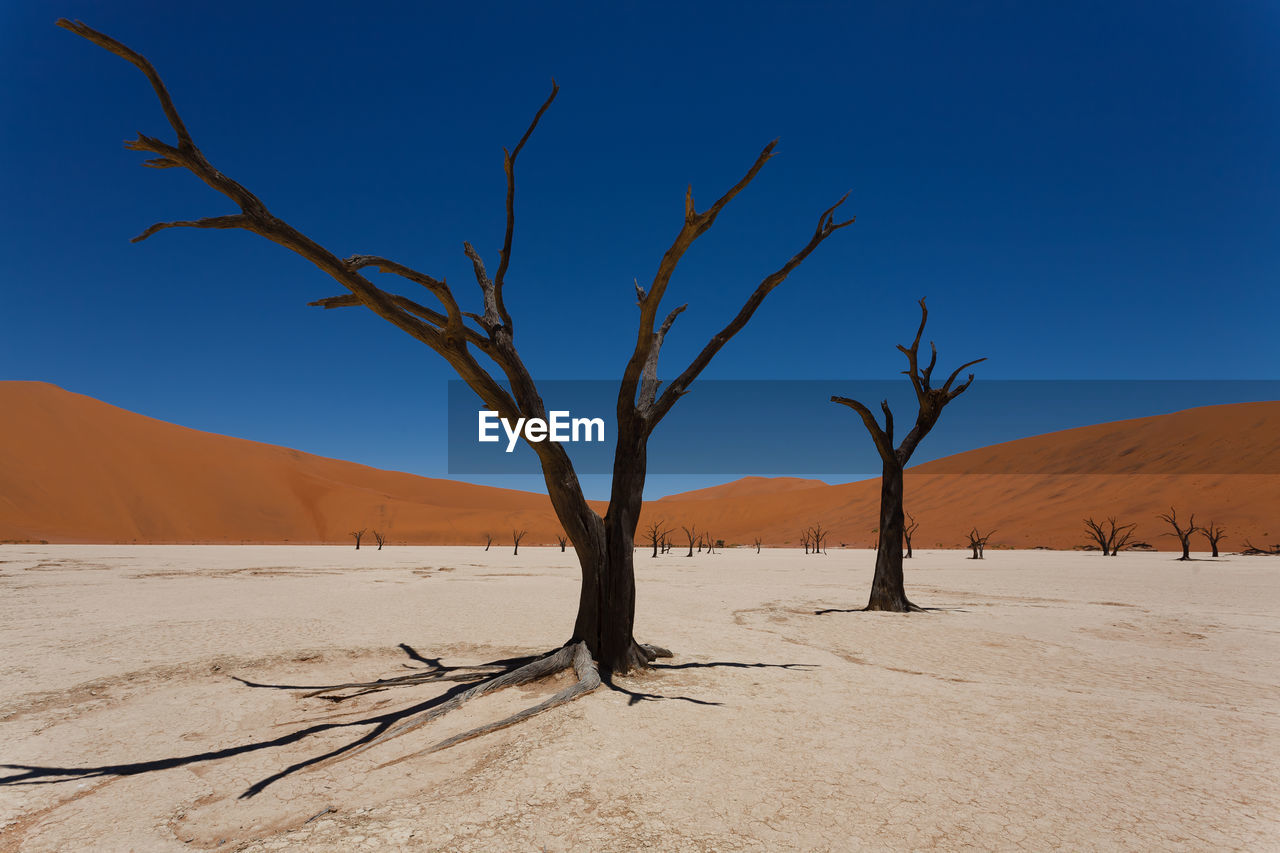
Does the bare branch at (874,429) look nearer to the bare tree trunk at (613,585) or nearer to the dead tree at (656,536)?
the bare tree trunk at (613,585)

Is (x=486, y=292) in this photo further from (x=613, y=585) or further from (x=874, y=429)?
(x=874, y=429)

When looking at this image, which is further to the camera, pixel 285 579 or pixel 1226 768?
pixel 285 579

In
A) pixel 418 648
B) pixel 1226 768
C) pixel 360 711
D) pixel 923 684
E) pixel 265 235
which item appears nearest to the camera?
pixel 1226 768

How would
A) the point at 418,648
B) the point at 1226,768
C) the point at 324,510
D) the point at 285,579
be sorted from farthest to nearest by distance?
the point at 324,510
the point at 285,579
the point at 418,648
the point at 1226,768

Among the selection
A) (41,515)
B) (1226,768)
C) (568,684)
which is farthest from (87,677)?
(41,515)

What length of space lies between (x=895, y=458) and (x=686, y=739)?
9480 mm

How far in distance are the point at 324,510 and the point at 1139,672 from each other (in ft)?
224

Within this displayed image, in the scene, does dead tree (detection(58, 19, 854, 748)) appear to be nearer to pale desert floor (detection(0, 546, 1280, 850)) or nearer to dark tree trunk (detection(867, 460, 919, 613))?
pale desert floor (detection(0, 546, 1280, 850))

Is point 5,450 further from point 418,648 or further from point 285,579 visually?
point 418,648

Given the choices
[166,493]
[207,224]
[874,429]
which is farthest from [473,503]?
[207,224]

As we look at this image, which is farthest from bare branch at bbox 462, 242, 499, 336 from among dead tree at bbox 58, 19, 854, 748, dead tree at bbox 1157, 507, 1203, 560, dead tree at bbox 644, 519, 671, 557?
dead tree at bbox 1157, 507, 1203, 560

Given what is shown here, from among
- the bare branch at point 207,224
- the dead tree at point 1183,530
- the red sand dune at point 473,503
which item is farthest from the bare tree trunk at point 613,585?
the red sand dune at point 473,503

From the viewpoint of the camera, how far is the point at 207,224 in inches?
168

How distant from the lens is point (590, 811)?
139 inches
